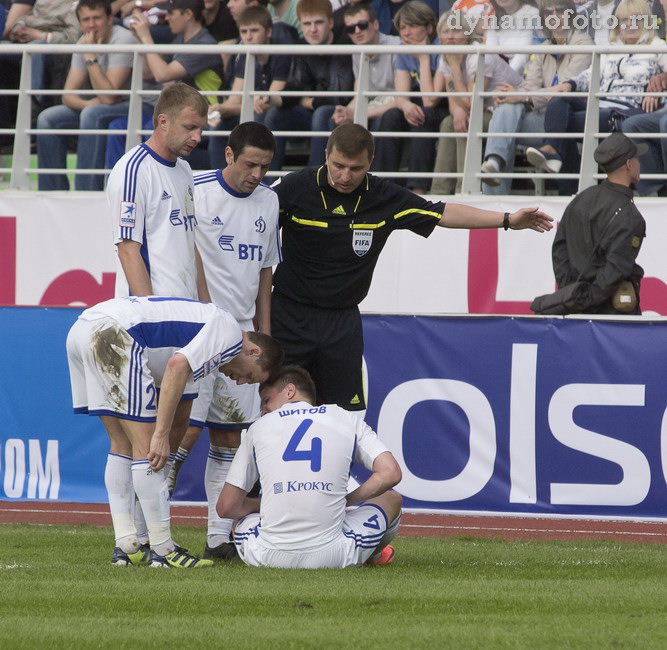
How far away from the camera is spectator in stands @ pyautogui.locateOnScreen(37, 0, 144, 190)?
1427 centimetres

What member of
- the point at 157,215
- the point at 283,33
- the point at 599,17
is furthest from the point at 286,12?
the point at 157,215

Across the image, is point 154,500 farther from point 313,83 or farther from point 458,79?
point 313,83

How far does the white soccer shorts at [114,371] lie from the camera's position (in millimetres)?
6012

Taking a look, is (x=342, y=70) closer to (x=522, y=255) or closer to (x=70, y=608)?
(x=522, y=255)

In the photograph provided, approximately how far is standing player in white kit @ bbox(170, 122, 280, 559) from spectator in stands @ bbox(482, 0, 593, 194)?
20.5 ft

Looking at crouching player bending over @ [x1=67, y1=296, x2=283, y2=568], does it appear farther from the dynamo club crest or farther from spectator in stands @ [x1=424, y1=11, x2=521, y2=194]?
spectator in stands @ [x1=424, y1=11, x2=521, y2=194]

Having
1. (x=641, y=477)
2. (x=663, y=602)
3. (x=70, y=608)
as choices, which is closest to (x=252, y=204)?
(x=70, y=608)

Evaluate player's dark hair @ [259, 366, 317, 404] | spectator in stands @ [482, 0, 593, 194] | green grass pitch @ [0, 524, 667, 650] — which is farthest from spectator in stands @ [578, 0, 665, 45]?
player's dark hair @ [259, 366, 317, 404]

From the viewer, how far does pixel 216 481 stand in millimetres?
7047

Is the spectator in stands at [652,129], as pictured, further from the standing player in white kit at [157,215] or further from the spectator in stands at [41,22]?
the spectator in stands at [41,22]

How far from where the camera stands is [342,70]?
13.8 metres

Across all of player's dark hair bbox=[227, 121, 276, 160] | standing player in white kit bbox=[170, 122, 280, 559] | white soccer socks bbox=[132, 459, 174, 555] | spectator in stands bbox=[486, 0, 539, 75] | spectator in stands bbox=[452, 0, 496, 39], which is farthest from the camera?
spectator in stands bbox=[452, 0, 496, 39]

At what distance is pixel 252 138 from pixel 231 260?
0.75 metres

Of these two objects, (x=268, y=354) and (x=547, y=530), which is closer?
(x=268, y=354)
